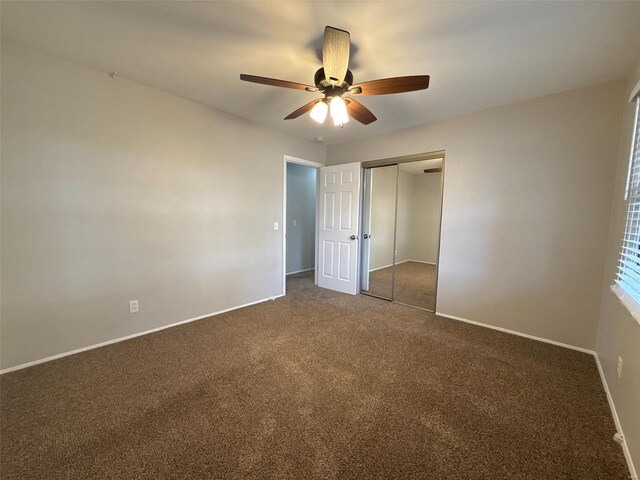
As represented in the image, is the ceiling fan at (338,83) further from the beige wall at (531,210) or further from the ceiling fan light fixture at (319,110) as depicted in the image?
the beige wall at (531,210)

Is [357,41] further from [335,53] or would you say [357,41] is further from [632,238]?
[632,238]

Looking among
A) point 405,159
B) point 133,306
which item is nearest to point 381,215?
point 405,159

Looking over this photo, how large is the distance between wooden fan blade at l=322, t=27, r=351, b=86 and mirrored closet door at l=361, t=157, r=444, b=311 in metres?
2.23

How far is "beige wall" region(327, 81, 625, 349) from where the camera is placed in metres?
→ 2.36

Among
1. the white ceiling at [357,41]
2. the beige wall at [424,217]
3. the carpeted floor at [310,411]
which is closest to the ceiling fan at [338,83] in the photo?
the white ceiling at [357,41]

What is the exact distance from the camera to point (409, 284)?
4.70 meters

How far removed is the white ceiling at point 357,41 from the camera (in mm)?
1540

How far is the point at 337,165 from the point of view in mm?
4203

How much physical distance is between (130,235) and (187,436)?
6.33 ft

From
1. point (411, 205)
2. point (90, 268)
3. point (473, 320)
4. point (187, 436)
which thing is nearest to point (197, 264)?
point (90, 268)

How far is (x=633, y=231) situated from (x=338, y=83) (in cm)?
230

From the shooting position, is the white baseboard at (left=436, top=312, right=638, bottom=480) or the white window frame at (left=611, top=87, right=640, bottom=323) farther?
the white window frame at (left=611, top=87, right=640, bottom=323)

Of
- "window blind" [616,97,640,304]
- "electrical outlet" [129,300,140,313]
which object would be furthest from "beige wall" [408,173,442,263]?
"electrical outlet" [129,300,140,313]

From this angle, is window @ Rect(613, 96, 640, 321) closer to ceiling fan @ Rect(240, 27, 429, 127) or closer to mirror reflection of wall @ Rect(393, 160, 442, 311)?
ceiling fan @ Rect(240, 27, 429, 127)
